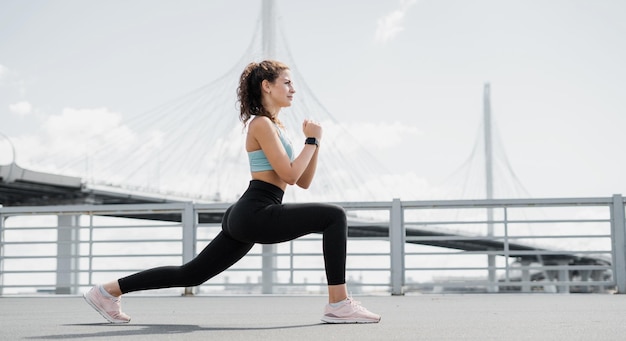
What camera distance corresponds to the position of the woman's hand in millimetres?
3084

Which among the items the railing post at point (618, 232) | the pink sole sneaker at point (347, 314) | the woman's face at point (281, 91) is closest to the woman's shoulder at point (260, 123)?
the woman's face at point (281, 91)

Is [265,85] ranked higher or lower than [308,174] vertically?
higher

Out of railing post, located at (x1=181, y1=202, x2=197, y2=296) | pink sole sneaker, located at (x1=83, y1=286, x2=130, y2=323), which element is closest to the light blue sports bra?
pink sole sneaker, located at (x1=83, y1=286, x2=130, y2=323)

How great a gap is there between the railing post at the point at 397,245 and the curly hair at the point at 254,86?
3.39 meters

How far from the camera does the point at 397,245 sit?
6.48 meters

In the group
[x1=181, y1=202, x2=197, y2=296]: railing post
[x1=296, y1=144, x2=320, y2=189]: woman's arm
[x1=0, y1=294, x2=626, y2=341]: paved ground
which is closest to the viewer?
[x1=0, y1=294, x2=626, y2=341]: paved ground

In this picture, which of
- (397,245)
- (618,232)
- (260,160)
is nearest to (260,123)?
(260,160)

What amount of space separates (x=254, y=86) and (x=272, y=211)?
0.50m

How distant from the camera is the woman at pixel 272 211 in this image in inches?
120

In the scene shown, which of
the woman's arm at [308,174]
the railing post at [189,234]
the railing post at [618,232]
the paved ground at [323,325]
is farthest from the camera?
the railing post at [189,234]

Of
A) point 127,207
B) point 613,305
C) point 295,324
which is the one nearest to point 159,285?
point 295,324

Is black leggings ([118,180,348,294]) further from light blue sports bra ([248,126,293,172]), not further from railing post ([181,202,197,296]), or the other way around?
railing post ([181,202,197,296])

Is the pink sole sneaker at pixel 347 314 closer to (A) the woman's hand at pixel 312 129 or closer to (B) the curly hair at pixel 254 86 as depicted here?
(A) the woman's hand at pixel 312 129

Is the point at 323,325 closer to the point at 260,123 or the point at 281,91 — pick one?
the point at 260,123
